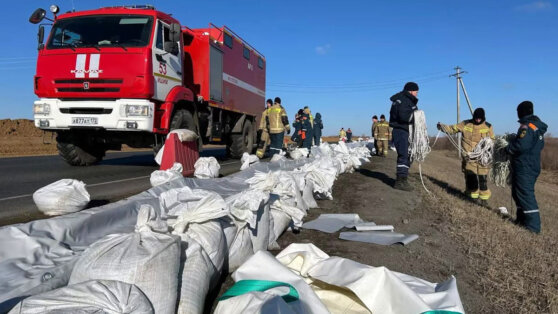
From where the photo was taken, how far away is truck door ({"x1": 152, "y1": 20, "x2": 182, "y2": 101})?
724 cm

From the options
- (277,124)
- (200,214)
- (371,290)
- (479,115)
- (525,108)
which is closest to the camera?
(371,290)

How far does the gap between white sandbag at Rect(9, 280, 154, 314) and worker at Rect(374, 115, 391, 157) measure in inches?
570

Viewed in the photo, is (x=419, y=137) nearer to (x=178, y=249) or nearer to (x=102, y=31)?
(x=178, y=249)

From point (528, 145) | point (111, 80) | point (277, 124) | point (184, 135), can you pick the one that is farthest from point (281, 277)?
point (277, 124)

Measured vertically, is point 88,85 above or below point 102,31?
below

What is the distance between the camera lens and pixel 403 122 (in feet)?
22.5

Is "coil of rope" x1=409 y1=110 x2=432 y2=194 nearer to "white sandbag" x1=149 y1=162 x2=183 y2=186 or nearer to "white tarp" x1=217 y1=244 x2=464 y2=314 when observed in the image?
"white sandbag" x1=149 y1=162 x2=183 y2=186

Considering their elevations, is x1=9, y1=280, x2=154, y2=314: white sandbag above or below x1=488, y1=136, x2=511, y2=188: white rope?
below

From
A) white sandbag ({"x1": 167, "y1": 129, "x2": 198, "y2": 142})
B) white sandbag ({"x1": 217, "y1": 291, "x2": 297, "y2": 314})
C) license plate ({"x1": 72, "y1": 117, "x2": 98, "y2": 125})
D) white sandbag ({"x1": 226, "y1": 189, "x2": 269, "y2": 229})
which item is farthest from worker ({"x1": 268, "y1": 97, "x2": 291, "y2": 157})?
white sandbag ({"x1": 217, "y1": 291, "x2": 297, "y2": 314})

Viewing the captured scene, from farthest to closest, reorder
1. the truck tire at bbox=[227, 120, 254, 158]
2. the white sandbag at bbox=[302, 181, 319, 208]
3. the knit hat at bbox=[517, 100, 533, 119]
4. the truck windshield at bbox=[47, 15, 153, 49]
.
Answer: the truck tire at bbox=[227, 120, 254, 158] < the truck windshield at bbox=[47, 15, 153, 49] < the knit hat at bbox=[517, 100, 533, 119] < the white sandbag at bbox=[302, 181, 319, 208]

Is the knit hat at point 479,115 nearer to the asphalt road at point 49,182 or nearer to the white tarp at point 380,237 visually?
the white tarp at point 380,237

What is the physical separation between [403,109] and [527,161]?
206cm

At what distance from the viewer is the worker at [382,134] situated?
600 inches

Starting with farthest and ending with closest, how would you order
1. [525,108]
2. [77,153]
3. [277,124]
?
[277,124], [77,153], [525,108]
